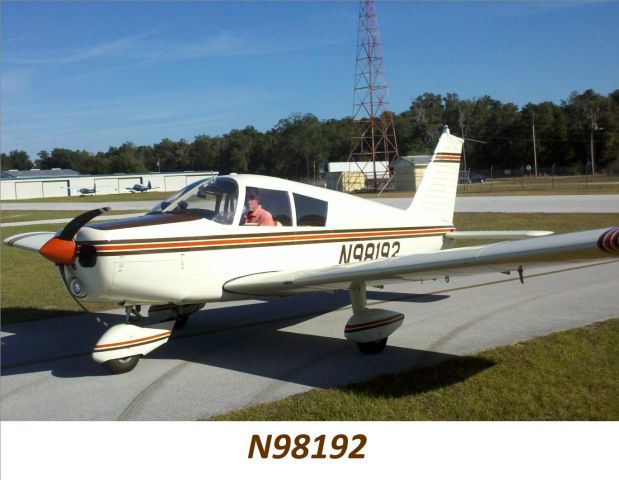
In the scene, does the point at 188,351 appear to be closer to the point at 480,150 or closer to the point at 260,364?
the point at 260,364

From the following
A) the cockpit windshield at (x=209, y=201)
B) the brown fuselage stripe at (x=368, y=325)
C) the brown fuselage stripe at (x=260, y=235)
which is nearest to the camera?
the brown fuselage stripe at (x=260, y=235)

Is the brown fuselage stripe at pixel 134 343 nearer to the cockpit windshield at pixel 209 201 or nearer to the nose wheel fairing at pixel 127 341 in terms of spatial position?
the nose wheel fairing at pixel 127 341

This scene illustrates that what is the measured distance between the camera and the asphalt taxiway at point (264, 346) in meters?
5.57

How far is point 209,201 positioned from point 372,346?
239 cm

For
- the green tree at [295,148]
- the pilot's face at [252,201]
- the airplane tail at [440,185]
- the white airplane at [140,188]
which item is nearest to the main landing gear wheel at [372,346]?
the pilot's face at [252,201]

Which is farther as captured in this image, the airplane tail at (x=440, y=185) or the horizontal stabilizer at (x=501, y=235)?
the airplane tail at (x=440, y=185)

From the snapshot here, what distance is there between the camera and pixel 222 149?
66.5 ft

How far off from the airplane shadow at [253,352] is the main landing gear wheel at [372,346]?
0.08 meters

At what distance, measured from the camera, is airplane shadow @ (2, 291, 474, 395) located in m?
6.24

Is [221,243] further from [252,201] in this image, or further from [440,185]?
[440,185]

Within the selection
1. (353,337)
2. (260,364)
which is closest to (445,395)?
(353,337)

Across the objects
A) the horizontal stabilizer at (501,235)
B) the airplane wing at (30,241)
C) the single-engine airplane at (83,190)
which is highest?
the single-engine airplane at (83,190)

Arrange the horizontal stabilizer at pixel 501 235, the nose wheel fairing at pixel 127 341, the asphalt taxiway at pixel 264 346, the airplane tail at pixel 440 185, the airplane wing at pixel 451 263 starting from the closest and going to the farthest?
the airplane wing at pixel 451 263 < the asphalt taxiway at pixel 264 346 < the nose wheel fairing at pixel 127 341 < the horizontal stabilizer at pixel 501 235 < the airplane tail at pixel 440 185

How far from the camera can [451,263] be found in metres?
5.27
